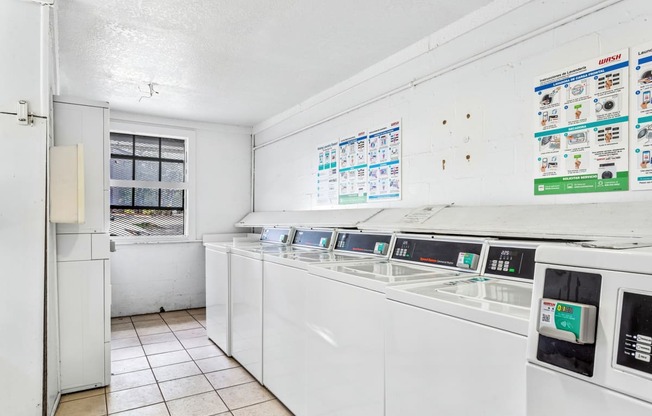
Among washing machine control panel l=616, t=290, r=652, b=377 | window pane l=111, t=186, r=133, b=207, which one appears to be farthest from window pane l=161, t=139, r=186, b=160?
washing machine control panel l=616, t=290, r=652, b=377

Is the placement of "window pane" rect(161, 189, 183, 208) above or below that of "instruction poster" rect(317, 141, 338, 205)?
below

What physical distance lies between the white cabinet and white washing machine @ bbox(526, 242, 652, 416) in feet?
9.99

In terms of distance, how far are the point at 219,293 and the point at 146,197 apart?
7.37 ft

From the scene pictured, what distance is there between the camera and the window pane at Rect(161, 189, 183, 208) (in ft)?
17.8

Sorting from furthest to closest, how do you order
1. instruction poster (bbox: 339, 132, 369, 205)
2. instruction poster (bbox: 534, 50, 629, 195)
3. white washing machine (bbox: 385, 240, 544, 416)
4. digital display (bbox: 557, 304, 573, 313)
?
instruction poster (bbox: 339, 132, 369, 205)
instruction poster (bbox: 534, 50, 629, 195)
white washing machine (bbox: 385, 240, 544, 416)
digital display (bbox: 557, 304, 573, 313)

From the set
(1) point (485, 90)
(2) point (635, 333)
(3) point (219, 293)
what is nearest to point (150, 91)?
(3) point (219, 293)

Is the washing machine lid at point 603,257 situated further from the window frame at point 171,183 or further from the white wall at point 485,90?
the window frame at point 171,183

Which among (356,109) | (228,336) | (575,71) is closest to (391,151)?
(356,109)

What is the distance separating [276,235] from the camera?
432cm

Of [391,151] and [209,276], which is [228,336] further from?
[391,151]

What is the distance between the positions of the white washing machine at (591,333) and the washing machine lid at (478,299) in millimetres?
184

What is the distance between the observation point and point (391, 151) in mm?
3146

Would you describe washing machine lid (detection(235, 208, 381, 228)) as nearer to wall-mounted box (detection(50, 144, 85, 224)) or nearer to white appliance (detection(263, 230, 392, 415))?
white appliance (detection(263, 230, 392, 415))

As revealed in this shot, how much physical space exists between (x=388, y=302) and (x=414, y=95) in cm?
184
